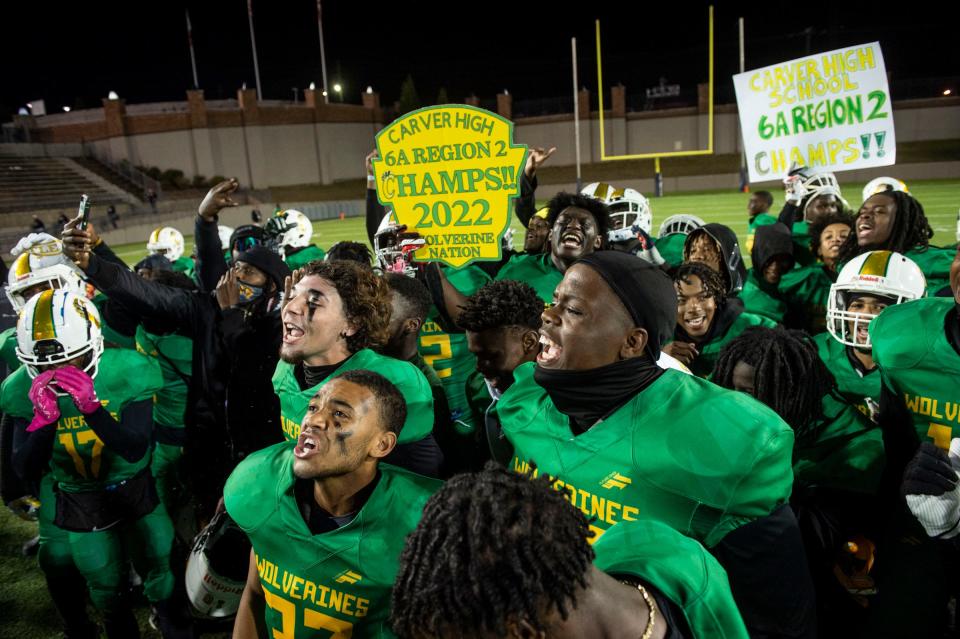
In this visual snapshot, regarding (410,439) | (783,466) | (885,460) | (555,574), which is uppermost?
(555,574)

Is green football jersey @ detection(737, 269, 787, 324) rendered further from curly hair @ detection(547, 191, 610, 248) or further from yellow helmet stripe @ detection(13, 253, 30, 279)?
yellow helmet stripe @ detection(13, 253, 30, 279)

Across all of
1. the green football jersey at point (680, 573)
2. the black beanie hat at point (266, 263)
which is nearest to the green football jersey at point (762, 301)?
the black beanie hat at point (266, 263)

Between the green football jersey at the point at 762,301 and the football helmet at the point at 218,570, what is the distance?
149 inches

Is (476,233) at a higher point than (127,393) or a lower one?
higher

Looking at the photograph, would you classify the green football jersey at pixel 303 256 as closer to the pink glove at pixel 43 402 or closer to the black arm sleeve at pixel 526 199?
the black arm sleeve at pixel 526 199

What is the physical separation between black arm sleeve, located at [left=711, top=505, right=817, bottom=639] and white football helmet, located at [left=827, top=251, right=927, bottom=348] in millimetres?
1925

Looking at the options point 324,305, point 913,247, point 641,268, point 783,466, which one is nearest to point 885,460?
point 783,466

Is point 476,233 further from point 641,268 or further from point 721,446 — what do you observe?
point 721,446

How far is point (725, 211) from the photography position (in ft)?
66.3

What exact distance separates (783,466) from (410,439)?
1328 millimetres

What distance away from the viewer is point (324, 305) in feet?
9.17

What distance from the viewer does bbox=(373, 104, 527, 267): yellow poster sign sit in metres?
3.74

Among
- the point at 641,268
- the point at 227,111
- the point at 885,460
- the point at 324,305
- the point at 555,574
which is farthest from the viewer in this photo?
the point at 227,111

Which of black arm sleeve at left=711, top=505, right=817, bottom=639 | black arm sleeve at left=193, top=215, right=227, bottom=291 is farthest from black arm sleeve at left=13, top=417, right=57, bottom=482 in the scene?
black arm sleeve at left=711, top=505, right=817, bottom=639
